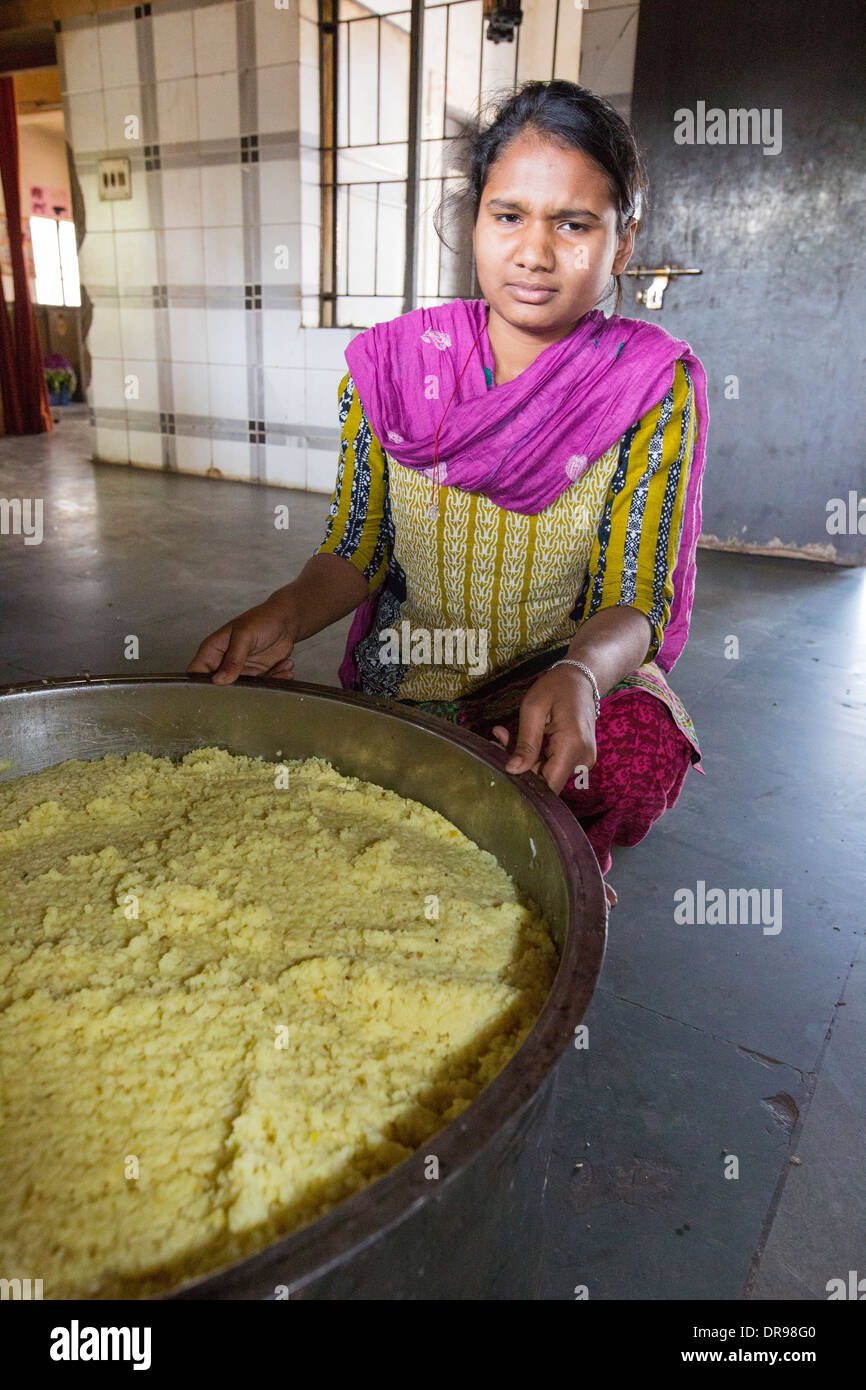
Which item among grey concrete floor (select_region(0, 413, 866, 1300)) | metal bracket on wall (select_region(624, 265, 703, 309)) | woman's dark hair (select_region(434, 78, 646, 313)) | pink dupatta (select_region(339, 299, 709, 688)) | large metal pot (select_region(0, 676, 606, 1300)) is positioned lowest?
grey concrete floor (select_region(0, 413, 866, 1300))

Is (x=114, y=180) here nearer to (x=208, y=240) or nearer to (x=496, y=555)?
(x=208, y=240)

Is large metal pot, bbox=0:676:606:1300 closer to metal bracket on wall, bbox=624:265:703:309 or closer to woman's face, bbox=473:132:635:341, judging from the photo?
woman's face, bbox=473:132:635:341

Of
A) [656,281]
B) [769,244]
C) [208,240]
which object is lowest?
[656,281]

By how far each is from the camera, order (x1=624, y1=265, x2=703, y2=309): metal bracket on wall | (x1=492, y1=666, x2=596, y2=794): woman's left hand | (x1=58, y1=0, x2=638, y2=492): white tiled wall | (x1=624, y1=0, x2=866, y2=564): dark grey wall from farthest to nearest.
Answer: (x1=58, y1=0, x2=638, y2=492): white tiled wall → (x1=624, y1=265, x2=703, y2=309): metal bracket on wall → (x1=624, y1=0, x2=866, y2=564): dark grey wall → (x1=492, y1=666, x2=596, y2=794): woman's left hand

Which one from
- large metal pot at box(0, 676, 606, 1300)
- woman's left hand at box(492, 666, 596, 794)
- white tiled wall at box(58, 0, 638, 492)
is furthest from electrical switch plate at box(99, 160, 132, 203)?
woman's left hand at box(492, 666, 596, 794)

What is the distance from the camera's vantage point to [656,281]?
4672 millimetres

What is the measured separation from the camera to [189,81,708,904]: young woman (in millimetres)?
1293

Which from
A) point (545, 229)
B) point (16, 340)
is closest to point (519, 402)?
point (545, 229)

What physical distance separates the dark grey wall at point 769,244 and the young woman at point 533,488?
11.2ft

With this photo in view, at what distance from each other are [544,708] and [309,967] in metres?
0.42

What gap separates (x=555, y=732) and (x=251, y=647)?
509mm

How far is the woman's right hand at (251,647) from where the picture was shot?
1.27 m

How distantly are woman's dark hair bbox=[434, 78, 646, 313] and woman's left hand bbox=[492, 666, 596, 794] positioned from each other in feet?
2.55

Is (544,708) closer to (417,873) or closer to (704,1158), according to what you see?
(417,873)
